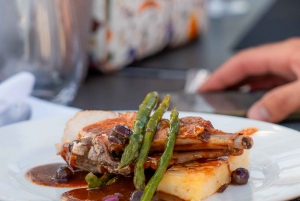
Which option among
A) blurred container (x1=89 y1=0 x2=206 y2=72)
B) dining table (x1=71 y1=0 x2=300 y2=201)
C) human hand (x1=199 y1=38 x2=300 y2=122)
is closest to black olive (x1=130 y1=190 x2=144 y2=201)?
dining table (x1=71 y1=0 x2=300 y2=201)

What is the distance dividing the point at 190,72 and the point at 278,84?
45 centimetres

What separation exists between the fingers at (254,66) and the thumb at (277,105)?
41 cm

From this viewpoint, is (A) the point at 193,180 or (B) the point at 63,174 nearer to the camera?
(A) the point at 193,180

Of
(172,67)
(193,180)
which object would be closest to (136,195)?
(193,180)

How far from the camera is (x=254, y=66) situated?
221 centimetres

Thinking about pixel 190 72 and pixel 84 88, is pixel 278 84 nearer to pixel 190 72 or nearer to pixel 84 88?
pixel 190 72

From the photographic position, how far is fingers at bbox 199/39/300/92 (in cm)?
215

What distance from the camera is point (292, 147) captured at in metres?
1.22

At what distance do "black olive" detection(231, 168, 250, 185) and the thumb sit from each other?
58 cm

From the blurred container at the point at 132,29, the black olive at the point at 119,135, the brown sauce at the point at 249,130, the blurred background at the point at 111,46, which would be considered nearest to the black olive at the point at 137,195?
the black olive at the point at 119,135

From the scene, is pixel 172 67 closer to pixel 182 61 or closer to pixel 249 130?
pixel 182 61

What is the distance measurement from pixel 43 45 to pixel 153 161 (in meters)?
1.02

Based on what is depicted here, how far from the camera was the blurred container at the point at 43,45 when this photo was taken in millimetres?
1916

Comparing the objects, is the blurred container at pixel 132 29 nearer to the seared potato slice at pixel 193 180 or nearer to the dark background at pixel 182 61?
the dark background at pixel 182 61
